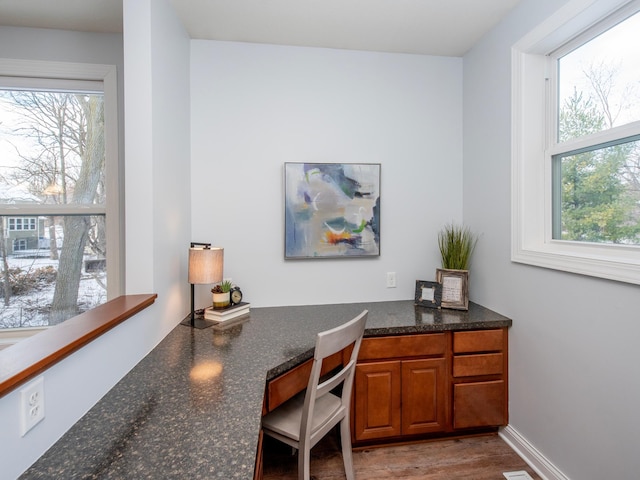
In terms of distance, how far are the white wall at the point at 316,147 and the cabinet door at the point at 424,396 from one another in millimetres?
606

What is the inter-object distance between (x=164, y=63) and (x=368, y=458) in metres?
2.46

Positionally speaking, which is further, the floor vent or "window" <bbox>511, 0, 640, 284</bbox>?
the floor vent

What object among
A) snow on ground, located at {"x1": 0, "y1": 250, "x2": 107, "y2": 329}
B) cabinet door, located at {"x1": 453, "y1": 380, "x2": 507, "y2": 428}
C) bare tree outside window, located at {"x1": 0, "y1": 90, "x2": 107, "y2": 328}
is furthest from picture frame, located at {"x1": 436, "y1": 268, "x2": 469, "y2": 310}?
snow on ground, located at {"x1": 0, "y1": 250, "x2": 107, "y2": 329}

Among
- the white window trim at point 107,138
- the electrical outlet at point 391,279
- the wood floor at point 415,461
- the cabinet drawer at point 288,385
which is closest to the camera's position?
the cabinet drawer at point 288,385

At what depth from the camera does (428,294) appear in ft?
7.32

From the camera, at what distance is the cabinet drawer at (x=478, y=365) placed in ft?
6.28

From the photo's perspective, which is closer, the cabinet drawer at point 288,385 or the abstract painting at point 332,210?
the cabinet drawer at point 288,385

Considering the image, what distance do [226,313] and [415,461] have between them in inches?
54.7

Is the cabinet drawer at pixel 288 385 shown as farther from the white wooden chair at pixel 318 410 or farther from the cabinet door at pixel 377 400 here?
the cabinet door at pixel 377 400

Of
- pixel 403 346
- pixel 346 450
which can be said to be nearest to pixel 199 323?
pixel 346 450

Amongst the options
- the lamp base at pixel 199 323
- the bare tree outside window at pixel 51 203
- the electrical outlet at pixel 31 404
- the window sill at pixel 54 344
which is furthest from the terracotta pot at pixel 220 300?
the electrical outlet at pixel 31 404

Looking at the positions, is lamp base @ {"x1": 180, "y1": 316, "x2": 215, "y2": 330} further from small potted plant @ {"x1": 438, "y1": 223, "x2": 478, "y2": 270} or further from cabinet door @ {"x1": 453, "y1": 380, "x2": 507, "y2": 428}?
small potted plant @ {"x1": 438, "y1": 223, "x2": 478, "y2": 270}

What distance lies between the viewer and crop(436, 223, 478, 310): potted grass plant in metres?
2.14

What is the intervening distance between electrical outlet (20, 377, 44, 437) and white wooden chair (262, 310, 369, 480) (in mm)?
819
